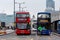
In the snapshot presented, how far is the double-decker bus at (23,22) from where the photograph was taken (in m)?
44.0

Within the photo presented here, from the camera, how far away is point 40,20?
4441 centimetres

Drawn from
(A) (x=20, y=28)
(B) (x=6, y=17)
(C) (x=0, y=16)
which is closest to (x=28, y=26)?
(A) (x=20, y=28)

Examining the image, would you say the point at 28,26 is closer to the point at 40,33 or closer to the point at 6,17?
the point at 40,33

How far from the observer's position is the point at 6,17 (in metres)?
124

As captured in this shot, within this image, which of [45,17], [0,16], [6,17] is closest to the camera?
[45,17]

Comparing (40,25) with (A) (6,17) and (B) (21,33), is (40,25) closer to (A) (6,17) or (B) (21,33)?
(B) (21,33)

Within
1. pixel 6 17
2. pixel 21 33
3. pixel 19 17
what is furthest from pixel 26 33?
pixel 6 17

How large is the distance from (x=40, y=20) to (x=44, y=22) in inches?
31.1

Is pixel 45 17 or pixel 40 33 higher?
pixel 45 17

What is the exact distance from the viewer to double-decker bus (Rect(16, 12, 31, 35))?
44.0m

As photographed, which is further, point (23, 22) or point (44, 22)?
point (44, 22)

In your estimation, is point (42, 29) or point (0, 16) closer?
point (42, 29)

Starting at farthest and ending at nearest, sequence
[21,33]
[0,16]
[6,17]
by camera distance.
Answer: [6,17] → [0,16] → [21,33]

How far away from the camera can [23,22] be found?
145ft
